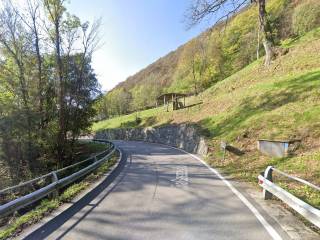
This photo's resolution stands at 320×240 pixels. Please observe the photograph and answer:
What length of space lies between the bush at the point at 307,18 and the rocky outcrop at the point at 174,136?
24836mm

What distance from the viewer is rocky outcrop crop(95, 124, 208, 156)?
19531 mm

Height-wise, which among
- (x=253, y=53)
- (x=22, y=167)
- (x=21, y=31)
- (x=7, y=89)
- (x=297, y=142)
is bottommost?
(x=22, y=167)

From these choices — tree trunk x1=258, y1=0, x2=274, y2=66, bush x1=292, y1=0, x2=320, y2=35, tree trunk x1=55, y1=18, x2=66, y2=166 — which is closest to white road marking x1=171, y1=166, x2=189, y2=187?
tree trunk x1=55, y1=18, x2=66, y2=166

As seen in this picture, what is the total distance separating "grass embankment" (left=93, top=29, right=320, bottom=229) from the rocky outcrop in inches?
31.2

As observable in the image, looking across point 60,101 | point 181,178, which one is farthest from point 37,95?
point 181,178

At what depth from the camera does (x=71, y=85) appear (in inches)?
836

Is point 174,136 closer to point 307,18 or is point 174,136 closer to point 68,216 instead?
point 68,216

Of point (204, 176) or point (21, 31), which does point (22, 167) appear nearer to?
point (21, 31)

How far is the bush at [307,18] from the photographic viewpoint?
126ft

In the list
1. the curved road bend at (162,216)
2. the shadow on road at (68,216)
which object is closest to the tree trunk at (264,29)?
the curved road bend at (162,216)

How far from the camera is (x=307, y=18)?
39.5 metres

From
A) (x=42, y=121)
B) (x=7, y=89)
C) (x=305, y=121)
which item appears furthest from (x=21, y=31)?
(x=305, y=121)

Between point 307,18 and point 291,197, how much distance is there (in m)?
41.4

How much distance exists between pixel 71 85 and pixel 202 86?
3641cm
